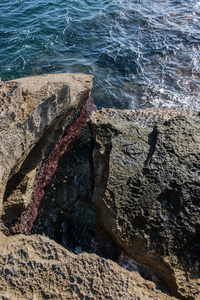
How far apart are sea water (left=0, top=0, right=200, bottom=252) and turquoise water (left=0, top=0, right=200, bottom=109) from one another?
0.03 metres

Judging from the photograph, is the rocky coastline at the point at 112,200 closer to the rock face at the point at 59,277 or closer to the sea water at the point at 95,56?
the rock face at the point at 59,277

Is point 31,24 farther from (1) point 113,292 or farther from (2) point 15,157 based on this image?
(1) point 113,292

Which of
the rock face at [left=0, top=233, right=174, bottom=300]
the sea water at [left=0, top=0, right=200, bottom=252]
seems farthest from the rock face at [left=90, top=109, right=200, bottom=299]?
the sea water at [left=0, top=0, right=200, bottom=252]

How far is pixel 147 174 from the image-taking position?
3.38 m

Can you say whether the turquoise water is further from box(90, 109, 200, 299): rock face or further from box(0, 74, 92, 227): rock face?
box(90, 109, 200, 299): rock face

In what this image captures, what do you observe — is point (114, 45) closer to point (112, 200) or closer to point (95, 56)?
point (95, 56)

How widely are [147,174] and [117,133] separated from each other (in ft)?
3.25

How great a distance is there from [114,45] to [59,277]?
8.09 m

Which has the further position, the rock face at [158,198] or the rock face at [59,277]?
the rock face at [158,198]

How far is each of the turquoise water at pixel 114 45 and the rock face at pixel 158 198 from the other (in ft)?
10.2

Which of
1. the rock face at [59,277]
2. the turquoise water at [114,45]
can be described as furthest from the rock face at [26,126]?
the turquoise water at [114,45]

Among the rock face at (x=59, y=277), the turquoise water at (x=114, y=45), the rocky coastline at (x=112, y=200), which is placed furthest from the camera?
the turquoise water at (x=114, y=45)

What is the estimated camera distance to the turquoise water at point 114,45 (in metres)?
7.14

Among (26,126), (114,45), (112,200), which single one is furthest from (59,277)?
(114,45)
